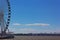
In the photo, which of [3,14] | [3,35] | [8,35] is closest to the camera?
[3,14]

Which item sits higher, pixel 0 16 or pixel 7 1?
pixel 7 1

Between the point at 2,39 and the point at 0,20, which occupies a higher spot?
the point at 0,20

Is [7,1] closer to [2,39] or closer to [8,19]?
[8,19]

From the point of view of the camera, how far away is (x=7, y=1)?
4650 cm

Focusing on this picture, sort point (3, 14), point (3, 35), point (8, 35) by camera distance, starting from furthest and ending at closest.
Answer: point (8, 35), point (3, 35), point (3, 14)

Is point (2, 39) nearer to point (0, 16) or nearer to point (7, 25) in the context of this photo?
point (7, 25)

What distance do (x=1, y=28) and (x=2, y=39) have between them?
620 cm

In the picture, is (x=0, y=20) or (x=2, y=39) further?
(x=2, y=39)

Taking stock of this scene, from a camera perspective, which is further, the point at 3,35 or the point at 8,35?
the point at 8,35

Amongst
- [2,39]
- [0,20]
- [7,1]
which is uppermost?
[7,1]

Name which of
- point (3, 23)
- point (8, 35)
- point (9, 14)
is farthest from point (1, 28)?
point (8, 35)

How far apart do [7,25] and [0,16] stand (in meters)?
4.31

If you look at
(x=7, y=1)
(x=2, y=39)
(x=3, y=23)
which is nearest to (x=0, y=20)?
(x=3, y=23)

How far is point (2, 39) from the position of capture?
52.1m
